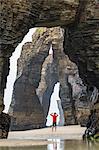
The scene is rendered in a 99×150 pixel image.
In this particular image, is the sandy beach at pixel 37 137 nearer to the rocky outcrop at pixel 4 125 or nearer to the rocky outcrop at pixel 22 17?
the rocky outcrop at pixel 4 125

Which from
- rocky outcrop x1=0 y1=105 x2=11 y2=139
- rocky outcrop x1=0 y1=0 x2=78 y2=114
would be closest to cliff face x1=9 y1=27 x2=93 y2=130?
rocky outcrop x1=0 y1=0 x2=78 y2=114

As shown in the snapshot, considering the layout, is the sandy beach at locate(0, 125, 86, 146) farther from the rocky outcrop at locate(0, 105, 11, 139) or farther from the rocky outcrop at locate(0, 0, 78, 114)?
the rocky outcrop at locate(0, 0, 78, 114)

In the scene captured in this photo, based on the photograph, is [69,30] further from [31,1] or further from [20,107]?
[20,107]

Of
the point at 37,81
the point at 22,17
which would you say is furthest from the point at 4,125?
the point at 37,81

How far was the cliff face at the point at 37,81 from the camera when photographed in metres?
39.4

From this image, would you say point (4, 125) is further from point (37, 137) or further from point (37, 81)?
point (37, 81)

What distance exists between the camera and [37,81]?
144ft

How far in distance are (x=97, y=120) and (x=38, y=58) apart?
74.3 ft

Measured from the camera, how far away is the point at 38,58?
144 ft

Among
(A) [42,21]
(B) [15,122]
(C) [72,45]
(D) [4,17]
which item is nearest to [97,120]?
(C) [72,45]

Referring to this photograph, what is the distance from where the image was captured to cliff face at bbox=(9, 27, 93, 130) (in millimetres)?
39406

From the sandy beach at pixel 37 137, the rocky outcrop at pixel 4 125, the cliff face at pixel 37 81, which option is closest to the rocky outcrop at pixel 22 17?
the rocky outcrop at pixel 4 125

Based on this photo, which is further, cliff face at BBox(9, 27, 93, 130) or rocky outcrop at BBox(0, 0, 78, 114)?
cliff face at BBox(9, 27, 93, 130)

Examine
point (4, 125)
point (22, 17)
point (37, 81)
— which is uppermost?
point (22, 17)
